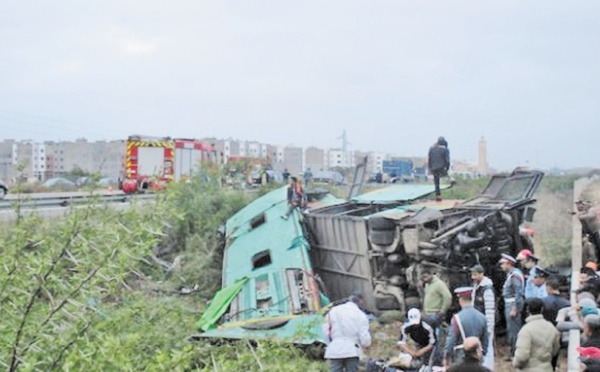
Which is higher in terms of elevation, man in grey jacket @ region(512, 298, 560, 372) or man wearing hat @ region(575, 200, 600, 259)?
man wearing hat @ region(575, 200, 600, 259)

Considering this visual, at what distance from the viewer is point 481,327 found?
19.5 feet

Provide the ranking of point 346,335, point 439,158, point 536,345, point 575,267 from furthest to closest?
point 439,158 → point 575,267 → point 346,335 → point 536,345

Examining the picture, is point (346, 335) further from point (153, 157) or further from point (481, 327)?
point (153, 157)

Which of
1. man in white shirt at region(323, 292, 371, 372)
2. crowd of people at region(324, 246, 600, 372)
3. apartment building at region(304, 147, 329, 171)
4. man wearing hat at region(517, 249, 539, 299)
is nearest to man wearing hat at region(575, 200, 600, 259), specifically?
man wearing hat at region(517, 249, 539, 299)

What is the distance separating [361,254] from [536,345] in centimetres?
490

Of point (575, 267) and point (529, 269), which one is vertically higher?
point (529, 269)

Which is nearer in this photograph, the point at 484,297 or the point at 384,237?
the point at 484,297

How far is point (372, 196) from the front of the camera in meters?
12.6

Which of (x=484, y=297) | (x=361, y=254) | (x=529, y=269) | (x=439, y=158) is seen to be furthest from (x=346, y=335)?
(x=439, y=158)

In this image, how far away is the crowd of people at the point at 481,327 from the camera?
558 cm

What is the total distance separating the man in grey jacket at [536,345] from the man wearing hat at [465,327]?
1.34 ft

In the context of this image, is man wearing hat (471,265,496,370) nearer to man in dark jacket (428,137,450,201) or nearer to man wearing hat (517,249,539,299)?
man wearing hat (517,249,539,299)

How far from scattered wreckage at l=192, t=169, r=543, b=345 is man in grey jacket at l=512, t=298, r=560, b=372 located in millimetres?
2533

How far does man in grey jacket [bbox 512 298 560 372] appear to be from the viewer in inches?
219
